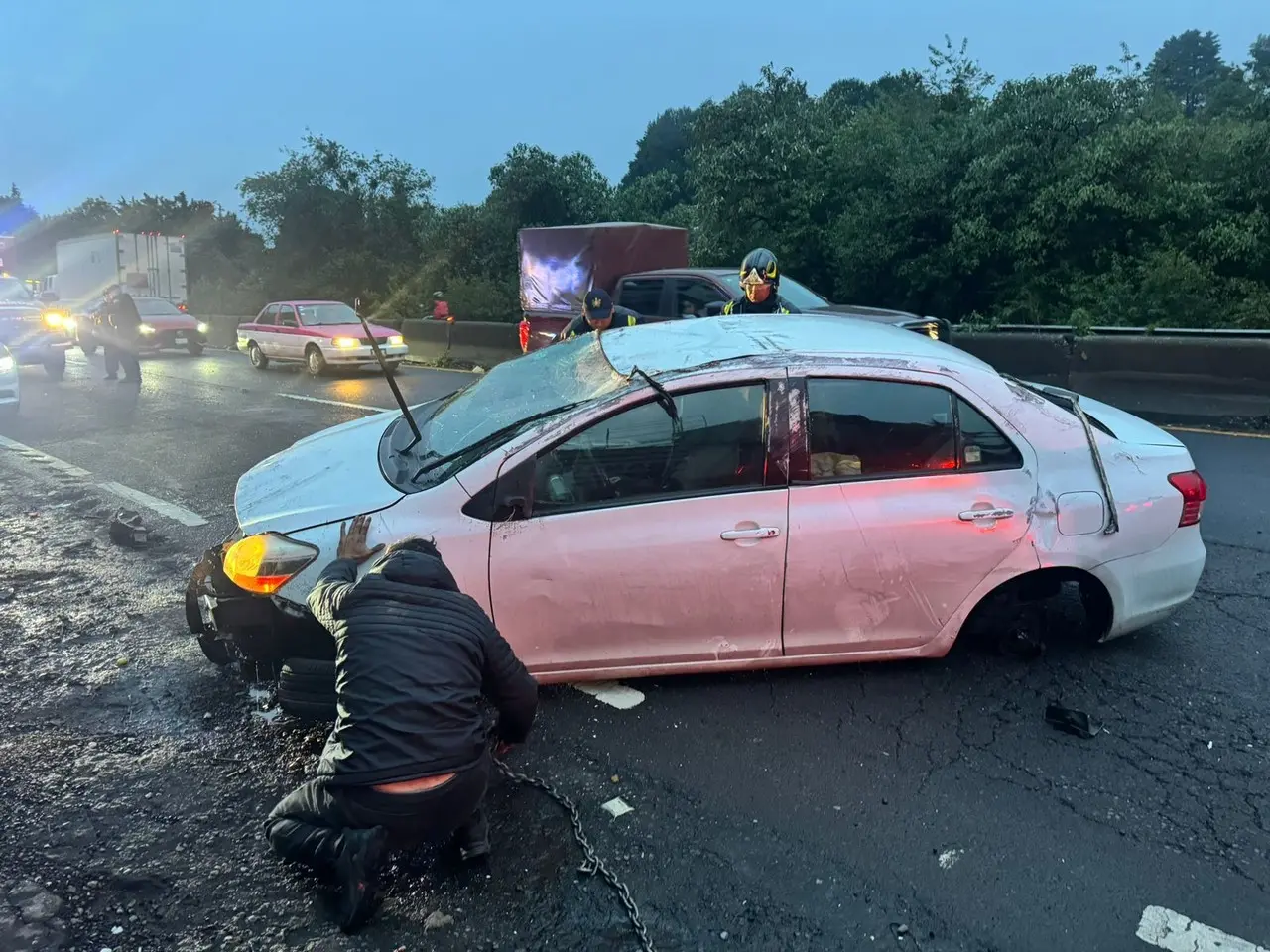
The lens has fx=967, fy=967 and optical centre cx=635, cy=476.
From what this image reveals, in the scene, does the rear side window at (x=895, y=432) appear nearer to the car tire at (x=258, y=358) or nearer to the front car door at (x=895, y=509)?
the front car door at (x=895, y=509)

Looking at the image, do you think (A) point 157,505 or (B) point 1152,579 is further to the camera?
(A) point 157,505

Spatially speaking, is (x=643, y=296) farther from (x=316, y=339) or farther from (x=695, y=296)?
(x=316, y=339)

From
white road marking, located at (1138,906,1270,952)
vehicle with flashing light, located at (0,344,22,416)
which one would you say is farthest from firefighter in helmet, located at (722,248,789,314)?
vehicle with flashing light, located at (0,344,22,416)

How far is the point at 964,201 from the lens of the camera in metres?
16.6

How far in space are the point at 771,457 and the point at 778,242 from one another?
16377 millimetres

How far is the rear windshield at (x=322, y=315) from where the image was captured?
19078 millimetres

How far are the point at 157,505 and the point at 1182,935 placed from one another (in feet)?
23.9

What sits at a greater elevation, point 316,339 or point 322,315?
point 322,315

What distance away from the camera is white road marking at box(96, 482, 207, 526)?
715cm

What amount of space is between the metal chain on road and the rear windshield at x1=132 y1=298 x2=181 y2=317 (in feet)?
73.0

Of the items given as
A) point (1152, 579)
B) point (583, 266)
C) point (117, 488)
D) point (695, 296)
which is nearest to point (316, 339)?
point (583, 266)

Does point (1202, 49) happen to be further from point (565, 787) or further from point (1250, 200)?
point (565, 787)

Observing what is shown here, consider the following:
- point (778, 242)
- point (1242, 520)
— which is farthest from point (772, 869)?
point (778, 242)

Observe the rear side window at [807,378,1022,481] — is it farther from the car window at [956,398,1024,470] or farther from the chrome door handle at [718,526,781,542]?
the chrome door handle at [718,526,781,542]
